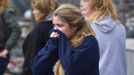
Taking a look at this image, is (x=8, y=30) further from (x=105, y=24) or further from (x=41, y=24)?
(x=105, y=24)

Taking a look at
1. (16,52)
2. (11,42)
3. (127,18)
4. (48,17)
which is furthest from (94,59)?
(16,52)

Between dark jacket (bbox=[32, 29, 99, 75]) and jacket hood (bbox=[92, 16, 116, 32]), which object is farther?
jacket hood (bbox=[92, 16, 116, 32])

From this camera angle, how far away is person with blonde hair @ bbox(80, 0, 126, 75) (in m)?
6.08

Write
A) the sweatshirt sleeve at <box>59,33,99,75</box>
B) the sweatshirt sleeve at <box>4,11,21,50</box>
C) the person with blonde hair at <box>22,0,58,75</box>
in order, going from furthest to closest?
the sweatshirt sleeve at <box>4,11,21,50</box>
the person with blonde hair at <box>22,0,58,75</box>
the sweatshirt sleeve at <box>59,33,99,75</box>

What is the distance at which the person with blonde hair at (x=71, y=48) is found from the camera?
204 inches

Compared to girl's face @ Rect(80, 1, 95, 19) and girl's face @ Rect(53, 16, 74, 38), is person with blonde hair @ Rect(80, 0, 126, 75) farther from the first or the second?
girl's face @ Rect(53, 16, 74, 38)

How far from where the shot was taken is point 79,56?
5188 mm

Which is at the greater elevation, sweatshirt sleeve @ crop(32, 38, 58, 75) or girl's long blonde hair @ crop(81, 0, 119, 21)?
girl's long blonde hair @ crop(81, 0, 119, 21)

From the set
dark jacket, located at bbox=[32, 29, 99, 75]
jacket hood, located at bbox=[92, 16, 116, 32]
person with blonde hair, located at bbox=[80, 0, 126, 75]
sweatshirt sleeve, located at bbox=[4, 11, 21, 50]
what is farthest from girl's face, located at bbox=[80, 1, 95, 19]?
sweatshirt sleeve, located at bbox=[4, 11, 21, 50]

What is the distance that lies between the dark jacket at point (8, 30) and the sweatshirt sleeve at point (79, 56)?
8.80ft

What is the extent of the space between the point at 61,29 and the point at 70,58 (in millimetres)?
268

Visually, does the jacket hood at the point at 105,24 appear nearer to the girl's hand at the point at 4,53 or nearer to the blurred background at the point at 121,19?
the blurred background at the point at 121,19

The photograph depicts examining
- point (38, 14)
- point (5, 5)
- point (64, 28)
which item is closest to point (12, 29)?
point (5, 5)

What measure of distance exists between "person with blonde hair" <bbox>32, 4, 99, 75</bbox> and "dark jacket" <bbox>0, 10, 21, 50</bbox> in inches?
101
